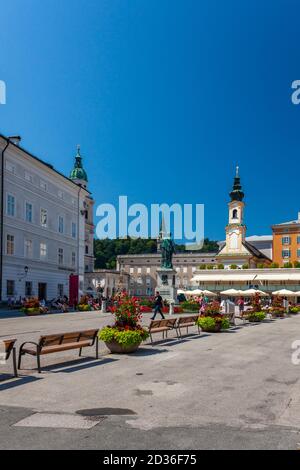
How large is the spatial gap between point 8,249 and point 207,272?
138 feet

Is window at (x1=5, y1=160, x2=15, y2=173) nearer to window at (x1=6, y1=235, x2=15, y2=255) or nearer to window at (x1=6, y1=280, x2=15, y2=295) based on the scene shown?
window at (x1=6, y1=235, x2=15, y2=255)

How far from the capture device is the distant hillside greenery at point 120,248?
14550 centimetres

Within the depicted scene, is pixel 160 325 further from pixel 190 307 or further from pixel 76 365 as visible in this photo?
pixel 190 307

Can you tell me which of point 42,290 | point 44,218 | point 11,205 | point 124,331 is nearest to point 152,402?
point 124,331

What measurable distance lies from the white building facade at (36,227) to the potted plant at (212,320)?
73.4ft

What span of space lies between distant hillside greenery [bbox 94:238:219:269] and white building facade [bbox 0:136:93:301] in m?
88.8

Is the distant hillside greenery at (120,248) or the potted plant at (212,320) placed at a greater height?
the distant hillside greenery at (120,248)

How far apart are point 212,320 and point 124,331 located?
335 inches

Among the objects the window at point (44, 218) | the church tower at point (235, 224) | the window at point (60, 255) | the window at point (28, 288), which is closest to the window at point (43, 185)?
the window at point (44, 218)

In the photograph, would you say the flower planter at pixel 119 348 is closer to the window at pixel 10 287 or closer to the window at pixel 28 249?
the window at pixel 10 287

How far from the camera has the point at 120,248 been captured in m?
149

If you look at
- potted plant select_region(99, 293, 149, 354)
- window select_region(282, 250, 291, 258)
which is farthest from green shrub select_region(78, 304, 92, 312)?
window select_region(282, 250, 291, 258)

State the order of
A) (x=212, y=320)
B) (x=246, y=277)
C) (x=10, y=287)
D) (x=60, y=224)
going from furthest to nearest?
(x=246, y=277)
(x=60, y=224)
(x=10, y=287)
(x=212, y=320)

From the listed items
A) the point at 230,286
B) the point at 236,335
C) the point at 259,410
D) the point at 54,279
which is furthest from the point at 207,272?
the point at 259,410
